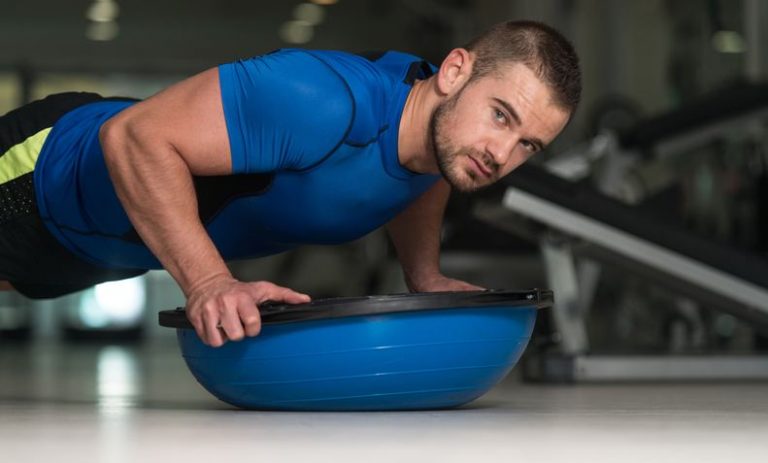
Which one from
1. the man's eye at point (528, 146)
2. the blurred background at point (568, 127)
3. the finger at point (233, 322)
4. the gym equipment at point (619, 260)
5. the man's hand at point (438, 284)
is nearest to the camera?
the finger at point (233, 322)

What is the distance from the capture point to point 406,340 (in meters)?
1.59

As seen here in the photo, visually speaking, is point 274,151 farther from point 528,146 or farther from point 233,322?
point 528,146

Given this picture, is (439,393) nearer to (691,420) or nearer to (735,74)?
(691,420)

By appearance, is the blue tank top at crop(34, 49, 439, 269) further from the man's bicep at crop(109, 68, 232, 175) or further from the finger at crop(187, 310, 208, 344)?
the finger at crop(187, 310, 208, 344)

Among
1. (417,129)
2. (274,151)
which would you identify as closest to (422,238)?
(417,129)

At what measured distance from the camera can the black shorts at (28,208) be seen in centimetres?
185

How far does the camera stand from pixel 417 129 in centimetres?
168

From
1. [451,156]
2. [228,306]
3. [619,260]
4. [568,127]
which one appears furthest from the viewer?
[568,127]

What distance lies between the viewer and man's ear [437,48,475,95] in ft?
5.39

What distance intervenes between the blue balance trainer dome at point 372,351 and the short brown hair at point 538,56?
305 mm

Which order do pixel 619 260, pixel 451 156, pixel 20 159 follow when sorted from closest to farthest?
pixel 451 156 < pixel 20 159 < pixel 619 260

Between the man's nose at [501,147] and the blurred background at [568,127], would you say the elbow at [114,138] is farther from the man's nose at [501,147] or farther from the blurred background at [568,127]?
the blurred background at [568,127]

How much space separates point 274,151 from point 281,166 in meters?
0.05

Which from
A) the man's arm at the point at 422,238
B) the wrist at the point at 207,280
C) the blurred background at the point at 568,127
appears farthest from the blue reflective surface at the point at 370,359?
the blurred background at the point at 568,127
